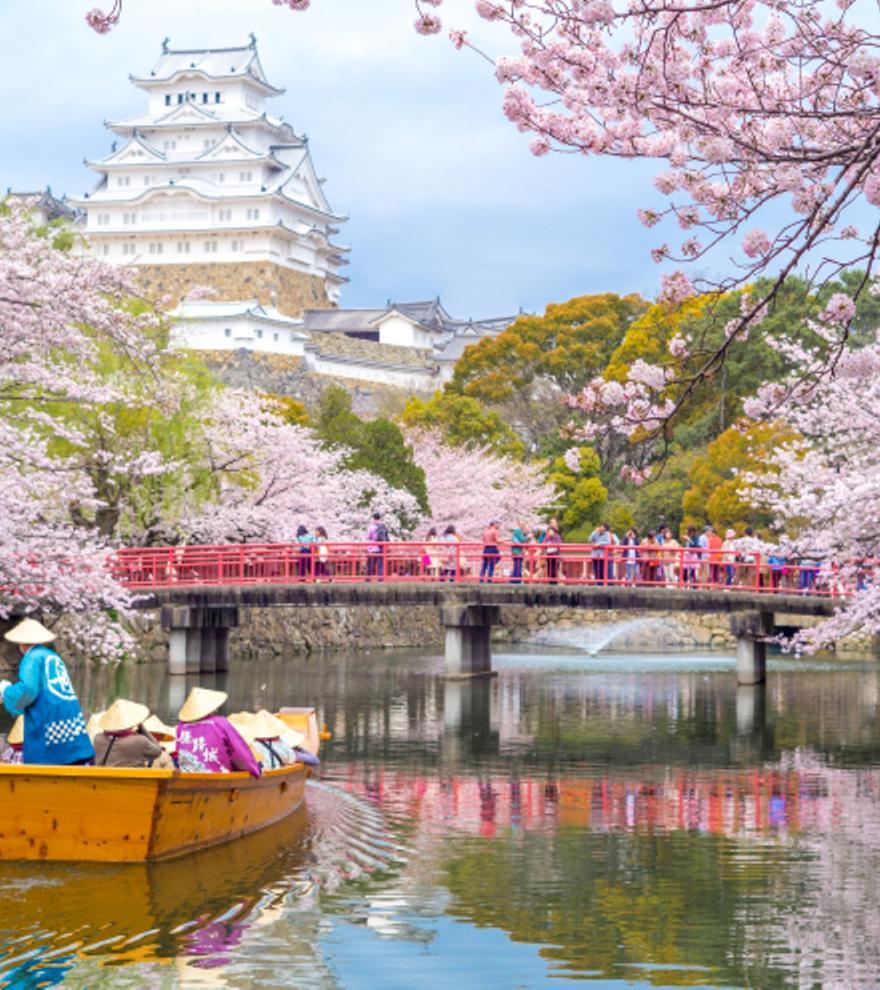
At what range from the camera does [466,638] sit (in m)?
33.0

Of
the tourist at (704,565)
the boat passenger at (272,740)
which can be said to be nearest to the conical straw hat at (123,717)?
the boat passenger at (272,740)

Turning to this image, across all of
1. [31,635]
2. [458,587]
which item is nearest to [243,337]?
[458,587]

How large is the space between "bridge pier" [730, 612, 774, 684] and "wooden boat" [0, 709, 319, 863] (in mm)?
19980

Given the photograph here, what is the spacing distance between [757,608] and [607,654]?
1235cm

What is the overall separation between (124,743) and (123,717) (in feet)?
0.70

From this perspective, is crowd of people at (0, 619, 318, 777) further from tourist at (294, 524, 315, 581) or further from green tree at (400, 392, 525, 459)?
green tree at (400, 392, 525, 459)

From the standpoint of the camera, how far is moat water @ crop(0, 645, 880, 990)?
980 centimetres

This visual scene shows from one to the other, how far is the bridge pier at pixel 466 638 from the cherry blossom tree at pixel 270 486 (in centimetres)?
651

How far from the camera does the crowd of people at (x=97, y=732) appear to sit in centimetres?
1192

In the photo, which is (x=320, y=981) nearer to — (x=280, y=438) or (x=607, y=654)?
(x=280, y=438)

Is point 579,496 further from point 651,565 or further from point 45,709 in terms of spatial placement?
point 45,709

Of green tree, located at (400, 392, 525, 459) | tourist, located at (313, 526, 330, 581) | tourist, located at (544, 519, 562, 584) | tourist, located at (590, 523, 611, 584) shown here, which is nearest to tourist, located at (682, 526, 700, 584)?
tourist, located at (590, 523, 611, 584)

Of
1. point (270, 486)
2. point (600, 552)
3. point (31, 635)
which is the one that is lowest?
point (31, 635)

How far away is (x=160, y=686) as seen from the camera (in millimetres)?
30609
